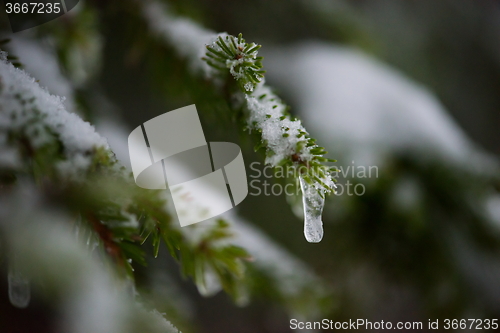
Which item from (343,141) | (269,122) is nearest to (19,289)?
(269,122)

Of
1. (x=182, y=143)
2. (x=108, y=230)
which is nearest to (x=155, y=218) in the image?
(x=108, y=230)

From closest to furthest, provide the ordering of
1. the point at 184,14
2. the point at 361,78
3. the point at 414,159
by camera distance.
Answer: the point at 184,14, the point at 414,159, the point at 361,78

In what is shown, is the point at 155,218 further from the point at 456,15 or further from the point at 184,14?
the point at 456,15

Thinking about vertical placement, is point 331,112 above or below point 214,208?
below

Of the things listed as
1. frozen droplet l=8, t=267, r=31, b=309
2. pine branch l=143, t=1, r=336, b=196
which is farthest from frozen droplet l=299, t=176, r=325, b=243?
frozen droplet l=8, t=267, r=31, b=309

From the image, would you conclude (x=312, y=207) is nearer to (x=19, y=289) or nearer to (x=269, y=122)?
(x=269, y=122)

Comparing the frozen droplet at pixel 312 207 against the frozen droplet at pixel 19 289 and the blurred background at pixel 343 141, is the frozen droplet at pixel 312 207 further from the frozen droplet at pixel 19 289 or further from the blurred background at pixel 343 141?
the frozen droplet at pixel 19 289
